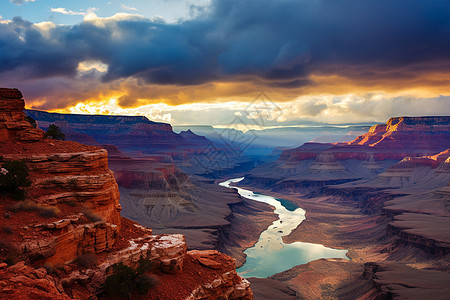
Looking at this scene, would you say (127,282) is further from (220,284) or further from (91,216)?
(220,284)

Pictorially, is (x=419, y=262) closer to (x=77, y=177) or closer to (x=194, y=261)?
(x=194, y=261)

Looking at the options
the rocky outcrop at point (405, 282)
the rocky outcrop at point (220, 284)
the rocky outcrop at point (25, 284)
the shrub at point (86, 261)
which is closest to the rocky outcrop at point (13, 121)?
the shrub at point (86, 261)

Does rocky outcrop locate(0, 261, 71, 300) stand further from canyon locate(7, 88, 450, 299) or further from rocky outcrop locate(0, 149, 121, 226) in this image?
rocky outcrop locate(0, 149, 121, 226)

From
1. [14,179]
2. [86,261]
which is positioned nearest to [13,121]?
[14,179]

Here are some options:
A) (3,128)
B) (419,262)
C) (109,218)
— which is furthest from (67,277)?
(419,262)

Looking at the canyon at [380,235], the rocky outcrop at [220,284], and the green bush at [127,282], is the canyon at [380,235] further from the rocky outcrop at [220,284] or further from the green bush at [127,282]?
the green bush at [127,282]

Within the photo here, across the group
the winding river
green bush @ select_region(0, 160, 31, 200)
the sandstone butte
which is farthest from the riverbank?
green bush @ select_region(0, 160, 31, 200)
